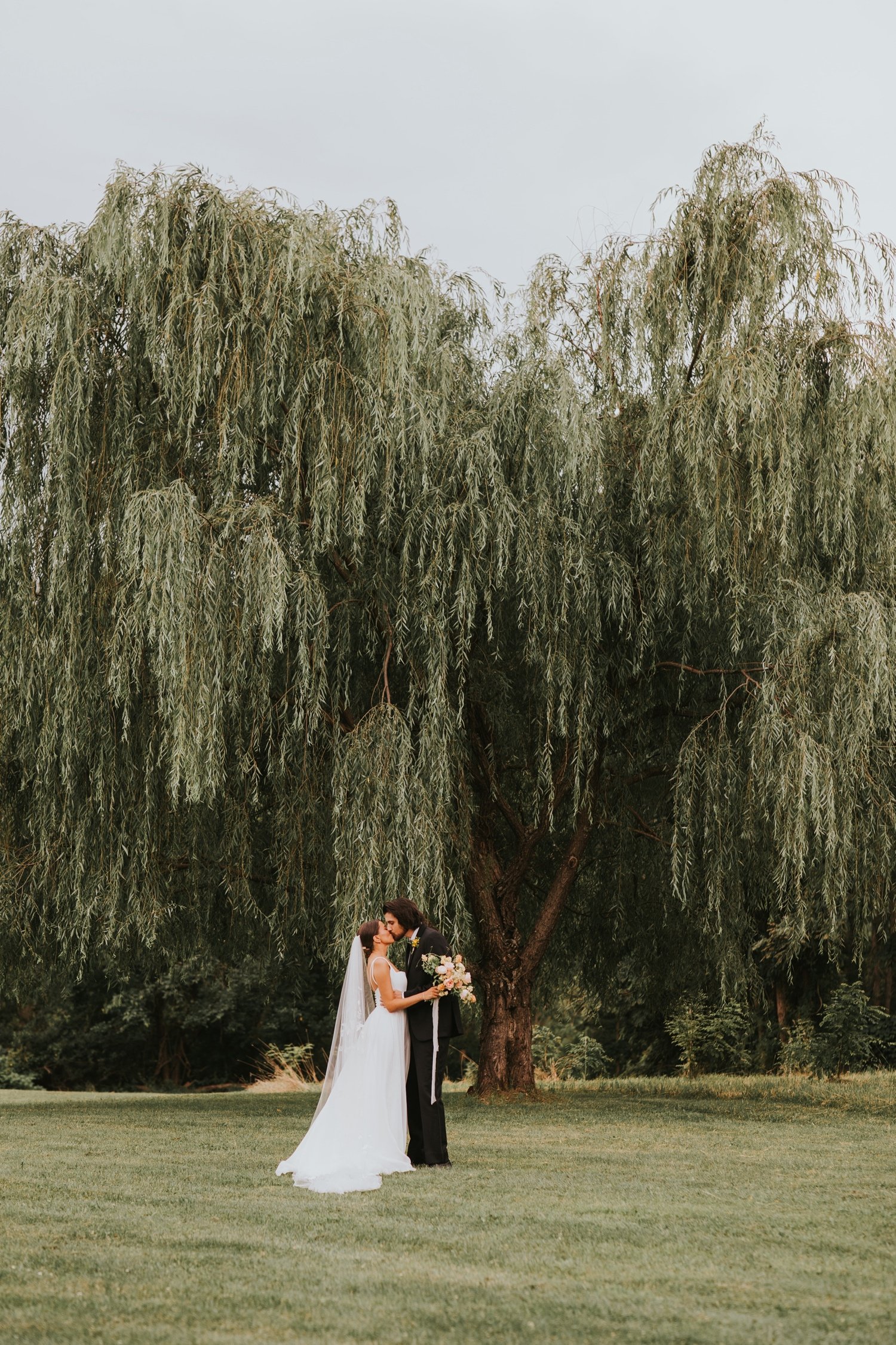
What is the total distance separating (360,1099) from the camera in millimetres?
7887

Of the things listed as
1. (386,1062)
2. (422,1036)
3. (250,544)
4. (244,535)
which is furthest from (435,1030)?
(244,535)

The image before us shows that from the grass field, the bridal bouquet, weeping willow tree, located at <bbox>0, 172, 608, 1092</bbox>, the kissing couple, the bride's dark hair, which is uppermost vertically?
weeping willow tree, located at <bbox>0, 172, 608, 1092</bbox>

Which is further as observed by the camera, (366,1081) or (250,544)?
(250,544)

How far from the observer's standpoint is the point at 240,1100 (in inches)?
620

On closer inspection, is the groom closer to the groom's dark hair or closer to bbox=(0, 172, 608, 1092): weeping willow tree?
the groom's dark hair

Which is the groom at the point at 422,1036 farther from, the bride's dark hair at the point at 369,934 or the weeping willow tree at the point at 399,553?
the weeping willow tree at the point at 399,553

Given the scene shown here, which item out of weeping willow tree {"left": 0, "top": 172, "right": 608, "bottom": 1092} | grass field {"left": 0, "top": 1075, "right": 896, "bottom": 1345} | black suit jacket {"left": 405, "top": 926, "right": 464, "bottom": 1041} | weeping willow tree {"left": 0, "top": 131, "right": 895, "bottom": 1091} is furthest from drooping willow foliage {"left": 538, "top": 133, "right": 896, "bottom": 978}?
black suit jacket {"left": 405, "top": 926, "right": 464, "bottom": 1041}

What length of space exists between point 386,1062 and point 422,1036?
0.30m

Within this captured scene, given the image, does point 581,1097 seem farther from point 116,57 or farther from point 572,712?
point 116,57

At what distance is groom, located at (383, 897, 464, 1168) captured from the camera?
7.99m

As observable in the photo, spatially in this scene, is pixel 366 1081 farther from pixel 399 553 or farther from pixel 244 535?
pixel 399 553

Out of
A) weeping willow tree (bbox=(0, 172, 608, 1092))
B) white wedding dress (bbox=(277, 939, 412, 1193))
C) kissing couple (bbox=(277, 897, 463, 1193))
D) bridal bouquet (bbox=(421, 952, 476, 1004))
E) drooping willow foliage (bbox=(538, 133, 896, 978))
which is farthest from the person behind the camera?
drooping willow foliage (bbox=(538, 133, 896, 978))

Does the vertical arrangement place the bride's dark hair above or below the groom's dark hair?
below

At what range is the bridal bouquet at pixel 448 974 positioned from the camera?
7.96m
